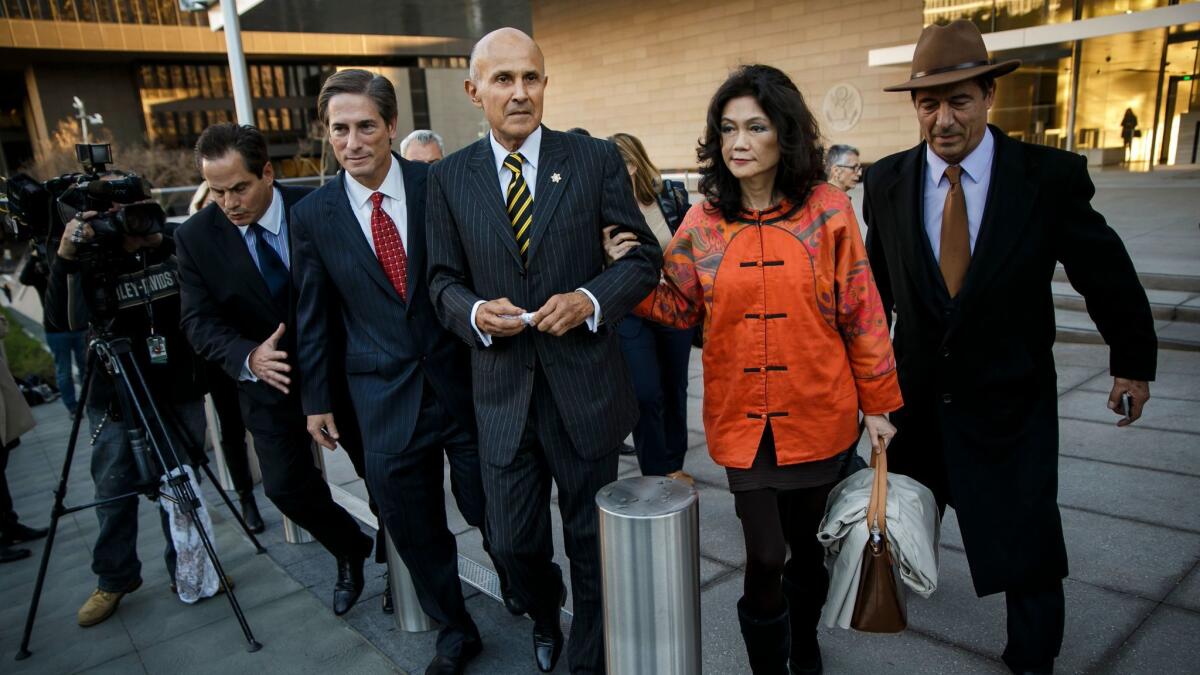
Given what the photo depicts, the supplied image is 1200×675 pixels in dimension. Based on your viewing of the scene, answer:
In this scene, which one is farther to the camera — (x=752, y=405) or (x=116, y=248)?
(x=116, y=248)

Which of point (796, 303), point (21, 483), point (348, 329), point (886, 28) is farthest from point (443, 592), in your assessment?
point (886, 28)

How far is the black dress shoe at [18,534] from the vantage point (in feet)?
15.1

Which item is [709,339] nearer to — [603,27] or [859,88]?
[859,88]

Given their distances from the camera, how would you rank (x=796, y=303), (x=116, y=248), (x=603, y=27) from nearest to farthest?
(x=796, y=303)
(x=116, y=248)
(x=603, y=27)

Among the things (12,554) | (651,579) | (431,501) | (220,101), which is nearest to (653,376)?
(431,501)

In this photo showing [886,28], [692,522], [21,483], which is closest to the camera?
[692,522]

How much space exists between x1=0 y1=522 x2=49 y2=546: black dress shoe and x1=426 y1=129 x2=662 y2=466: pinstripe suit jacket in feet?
12.5

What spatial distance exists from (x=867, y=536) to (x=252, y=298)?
260cm

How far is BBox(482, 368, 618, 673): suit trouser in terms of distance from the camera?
2.49 meters

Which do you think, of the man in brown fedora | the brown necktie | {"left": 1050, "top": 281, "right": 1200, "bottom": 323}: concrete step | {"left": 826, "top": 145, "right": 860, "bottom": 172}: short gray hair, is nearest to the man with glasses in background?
{"left": 826, "top": 145, "right": 860, "bottom": 172}: short gray hair

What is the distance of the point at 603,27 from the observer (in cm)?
2722

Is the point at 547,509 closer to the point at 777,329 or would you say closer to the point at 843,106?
the point at 777,329

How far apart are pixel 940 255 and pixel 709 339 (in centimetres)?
82

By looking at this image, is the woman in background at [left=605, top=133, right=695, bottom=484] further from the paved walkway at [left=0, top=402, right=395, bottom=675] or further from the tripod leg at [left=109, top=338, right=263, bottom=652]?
the tripod leg at [left=109, top=338, right=263, bottom=652]
